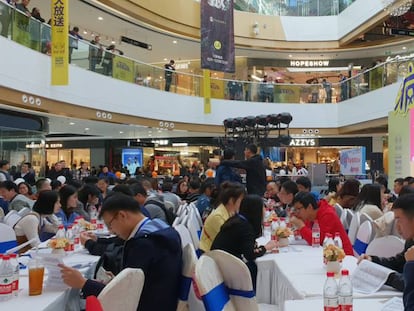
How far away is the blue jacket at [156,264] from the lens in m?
2.45

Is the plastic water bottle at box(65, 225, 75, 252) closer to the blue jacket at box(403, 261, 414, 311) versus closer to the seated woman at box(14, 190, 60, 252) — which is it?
the seated woman at box(14, 190, 60, 252)

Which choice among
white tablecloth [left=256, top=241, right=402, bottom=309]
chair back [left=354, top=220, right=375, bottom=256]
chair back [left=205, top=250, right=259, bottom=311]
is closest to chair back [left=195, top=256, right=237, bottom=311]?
chair back [left=205, top=250, right=259, bottom=311]

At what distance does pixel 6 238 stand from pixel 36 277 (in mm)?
1800

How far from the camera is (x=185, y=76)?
56.8 ft

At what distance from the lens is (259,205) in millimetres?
4207

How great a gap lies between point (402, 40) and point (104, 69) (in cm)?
1307

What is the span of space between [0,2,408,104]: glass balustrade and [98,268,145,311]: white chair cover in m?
9.14

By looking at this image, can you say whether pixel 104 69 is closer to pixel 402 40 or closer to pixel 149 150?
pixel 149 150

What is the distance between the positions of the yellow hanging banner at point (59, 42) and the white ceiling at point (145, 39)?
3277 mm

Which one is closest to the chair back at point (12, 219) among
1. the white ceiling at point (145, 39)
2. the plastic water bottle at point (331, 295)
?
the plastic water bottle at point (331, 295)

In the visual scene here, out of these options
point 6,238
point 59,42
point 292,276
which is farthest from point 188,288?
point 59,42

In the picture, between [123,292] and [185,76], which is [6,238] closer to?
[123,292]

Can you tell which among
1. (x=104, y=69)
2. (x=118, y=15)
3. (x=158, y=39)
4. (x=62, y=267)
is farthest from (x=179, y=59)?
(x=62, y=267)

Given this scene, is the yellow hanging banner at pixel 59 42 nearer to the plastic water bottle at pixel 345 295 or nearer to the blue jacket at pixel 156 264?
the blue jacket at pixel 156 264
